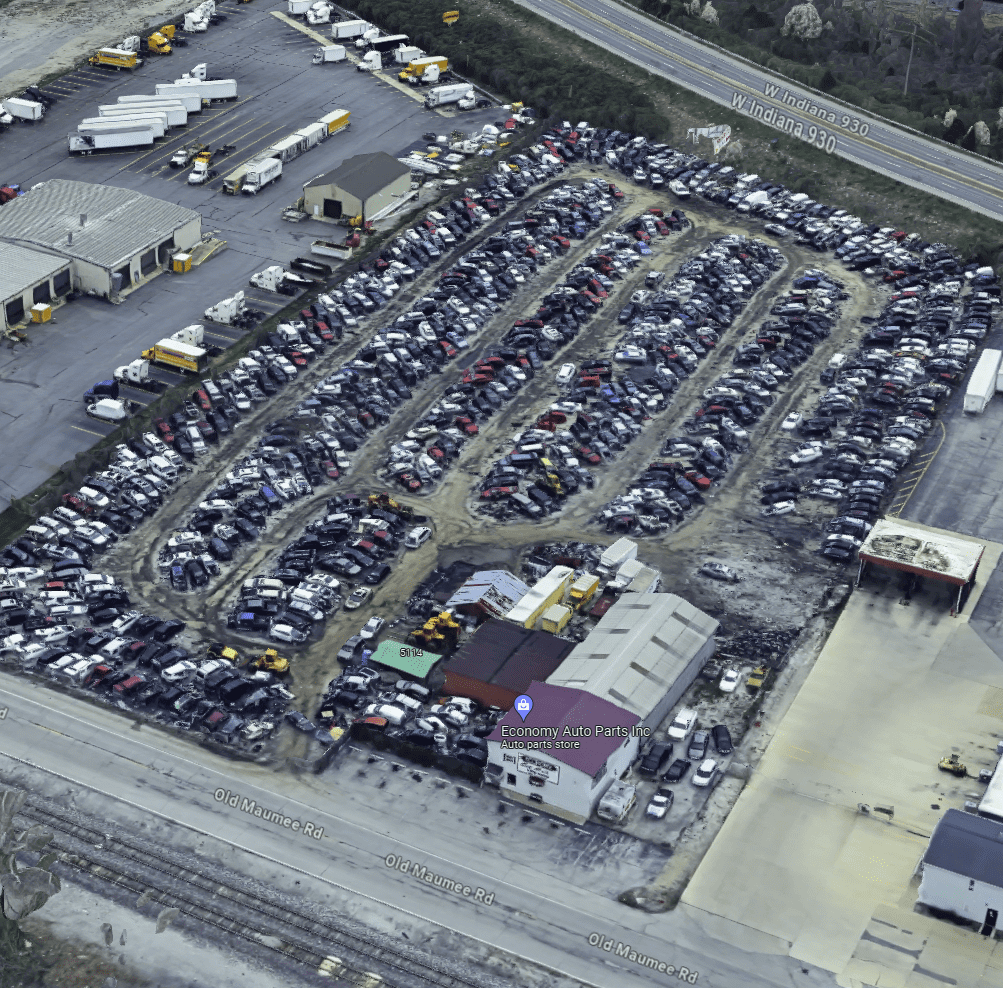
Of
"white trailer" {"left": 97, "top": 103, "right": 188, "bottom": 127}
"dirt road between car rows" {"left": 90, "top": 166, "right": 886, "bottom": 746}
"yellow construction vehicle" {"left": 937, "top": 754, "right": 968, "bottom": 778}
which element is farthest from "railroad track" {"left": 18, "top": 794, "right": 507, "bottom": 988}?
"white trailer" {"left": 97, "top": 103, "right": 188, "bottom": 127}

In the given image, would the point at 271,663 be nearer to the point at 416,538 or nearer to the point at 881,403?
the point at 416,538

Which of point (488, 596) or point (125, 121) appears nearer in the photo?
point (488, 596)

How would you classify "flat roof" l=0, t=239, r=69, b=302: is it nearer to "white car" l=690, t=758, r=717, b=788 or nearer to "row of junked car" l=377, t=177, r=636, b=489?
"row of junked car" l=377, t=177, r=636, b=489

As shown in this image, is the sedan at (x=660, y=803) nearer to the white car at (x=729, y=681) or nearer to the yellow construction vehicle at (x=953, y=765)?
the white car at (x=729, y=681)

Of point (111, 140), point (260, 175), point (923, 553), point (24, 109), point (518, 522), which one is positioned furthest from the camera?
point (24, 109)

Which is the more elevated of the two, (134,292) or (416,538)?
(416,538)

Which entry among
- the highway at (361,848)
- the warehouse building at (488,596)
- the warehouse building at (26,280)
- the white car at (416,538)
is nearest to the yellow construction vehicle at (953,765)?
the highway at (361,848)

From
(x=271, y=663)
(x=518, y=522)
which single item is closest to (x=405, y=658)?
(x=271, y=663)

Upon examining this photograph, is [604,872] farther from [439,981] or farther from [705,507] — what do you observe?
[705,507]
